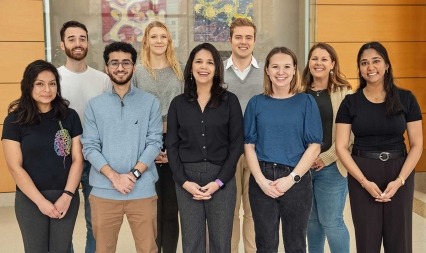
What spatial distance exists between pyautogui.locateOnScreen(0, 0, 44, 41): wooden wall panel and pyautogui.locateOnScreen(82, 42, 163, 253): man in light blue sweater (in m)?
2.82

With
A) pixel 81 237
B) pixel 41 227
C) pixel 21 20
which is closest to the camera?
pixel 41 227

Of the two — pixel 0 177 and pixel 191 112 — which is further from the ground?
pixel 191 112

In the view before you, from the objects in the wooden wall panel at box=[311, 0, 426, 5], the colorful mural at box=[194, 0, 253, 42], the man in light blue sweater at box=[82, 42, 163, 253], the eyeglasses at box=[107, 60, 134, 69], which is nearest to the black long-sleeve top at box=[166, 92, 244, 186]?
the man in light blue sweater at box=[82, 42, 163, 253]

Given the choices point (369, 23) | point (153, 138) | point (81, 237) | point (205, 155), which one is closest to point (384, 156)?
point (205, 155)

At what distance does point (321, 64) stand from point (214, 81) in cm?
81

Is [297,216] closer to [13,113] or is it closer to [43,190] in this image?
[43,190]

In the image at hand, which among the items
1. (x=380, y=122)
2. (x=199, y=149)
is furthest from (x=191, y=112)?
(x=380, y=122)

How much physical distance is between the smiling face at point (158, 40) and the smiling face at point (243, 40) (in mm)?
505

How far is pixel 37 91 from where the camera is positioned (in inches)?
107

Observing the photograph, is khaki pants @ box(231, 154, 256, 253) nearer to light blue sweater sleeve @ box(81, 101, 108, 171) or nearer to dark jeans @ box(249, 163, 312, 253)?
dark jeans @ box(249, 163, 312, 253)

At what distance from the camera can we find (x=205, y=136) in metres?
2.74

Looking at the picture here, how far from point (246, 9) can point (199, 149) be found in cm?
348

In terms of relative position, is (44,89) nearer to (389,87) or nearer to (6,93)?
(389,87)

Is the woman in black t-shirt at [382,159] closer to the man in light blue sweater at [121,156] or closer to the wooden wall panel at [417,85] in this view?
the man in light blue sweater at [121,156]
